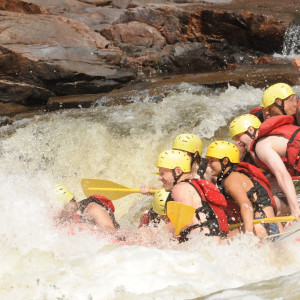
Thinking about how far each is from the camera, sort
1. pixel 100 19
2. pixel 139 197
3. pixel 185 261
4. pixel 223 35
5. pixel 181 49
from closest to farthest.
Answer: pixel 185 261 → pixel 139 197 → pixel 181 49 → pixel 223 35 → pixel 100 19

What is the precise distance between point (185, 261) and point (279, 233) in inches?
37.7

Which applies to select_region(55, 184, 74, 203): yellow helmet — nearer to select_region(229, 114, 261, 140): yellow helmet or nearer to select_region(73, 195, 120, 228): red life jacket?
select_region(73, 195, 120, 228): red life jacket

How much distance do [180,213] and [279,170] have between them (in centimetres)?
97

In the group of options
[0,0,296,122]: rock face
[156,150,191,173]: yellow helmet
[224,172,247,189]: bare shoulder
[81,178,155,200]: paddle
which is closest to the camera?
[224,172,247,189]: bare shoulder

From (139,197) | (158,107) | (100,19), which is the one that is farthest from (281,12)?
(139,197)

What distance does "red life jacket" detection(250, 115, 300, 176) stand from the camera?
4.40 metres

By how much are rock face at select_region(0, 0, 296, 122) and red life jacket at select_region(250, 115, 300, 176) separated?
5.66m

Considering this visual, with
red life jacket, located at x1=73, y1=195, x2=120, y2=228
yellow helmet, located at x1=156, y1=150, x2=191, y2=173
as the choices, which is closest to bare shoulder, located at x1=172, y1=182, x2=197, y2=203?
yellow helmet, located at x1=156, y1=150, x2=191, y2=173

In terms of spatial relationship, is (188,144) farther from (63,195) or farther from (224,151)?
(63,195)

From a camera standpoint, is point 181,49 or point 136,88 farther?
point 181,49

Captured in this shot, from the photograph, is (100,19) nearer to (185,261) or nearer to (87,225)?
(87,225)

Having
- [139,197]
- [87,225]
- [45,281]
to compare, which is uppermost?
[45,281]

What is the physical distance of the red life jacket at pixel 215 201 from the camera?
4191mm

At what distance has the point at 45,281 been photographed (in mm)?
3371
